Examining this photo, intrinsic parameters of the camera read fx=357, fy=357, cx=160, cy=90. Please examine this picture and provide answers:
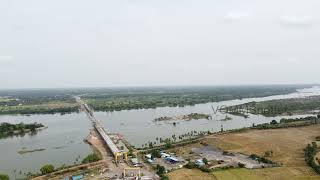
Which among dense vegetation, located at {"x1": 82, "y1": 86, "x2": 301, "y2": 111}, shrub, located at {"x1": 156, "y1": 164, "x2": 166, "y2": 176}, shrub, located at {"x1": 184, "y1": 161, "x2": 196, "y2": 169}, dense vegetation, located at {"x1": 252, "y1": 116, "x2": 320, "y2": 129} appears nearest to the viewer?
shrub, located at {"x1": 156, "y1": 164, "x2": 166, "y2": 176}

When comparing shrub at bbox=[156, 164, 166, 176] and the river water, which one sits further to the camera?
the river water

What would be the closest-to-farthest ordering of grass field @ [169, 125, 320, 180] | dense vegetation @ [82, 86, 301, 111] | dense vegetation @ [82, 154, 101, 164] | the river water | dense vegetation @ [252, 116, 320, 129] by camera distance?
grass field @ [169, 125, 320, 180]
dense vegetation @ [82, 154, 101, 164]
the river water
dense vegetation @ [252, 116, 320, 129]
dense vegetation @ [82, 86, 301, 111]

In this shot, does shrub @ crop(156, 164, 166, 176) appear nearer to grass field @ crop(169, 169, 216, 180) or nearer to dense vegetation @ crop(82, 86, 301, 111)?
grass field @ crop(169, 169, 216, 180)

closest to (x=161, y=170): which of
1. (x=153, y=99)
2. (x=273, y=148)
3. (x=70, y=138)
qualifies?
(x=273, y=148)

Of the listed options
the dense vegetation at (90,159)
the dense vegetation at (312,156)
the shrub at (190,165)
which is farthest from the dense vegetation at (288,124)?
the dense vegetation at (90,159)

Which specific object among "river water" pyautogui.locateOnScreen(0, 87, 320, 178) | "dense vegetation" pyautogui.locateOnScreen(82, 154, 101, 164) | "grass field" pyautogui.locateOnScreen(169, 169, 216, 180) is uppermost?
"dense vegetation" pyautogui.locateOnScreen(82, 154, 101, 164)

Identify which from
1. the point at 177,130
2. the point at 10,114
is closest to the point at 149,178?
the point at 177,130

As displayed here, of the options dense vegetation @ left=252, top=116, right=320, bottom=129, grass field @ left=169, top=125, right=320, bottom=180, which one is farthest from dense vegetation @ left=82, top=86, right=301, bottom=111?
grass field @ left=169, top=125, right=320, bottom=180

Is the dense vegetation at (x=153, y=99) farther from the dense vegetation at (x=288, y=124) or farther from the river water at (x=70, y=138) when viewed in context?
the dense vegetation at (x=288, y=124)

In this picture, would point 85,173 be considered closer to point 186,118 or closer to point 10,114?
point 186,118

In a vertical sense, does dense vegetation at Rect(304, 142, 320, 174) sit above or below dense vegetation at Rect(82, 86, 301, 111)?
below
